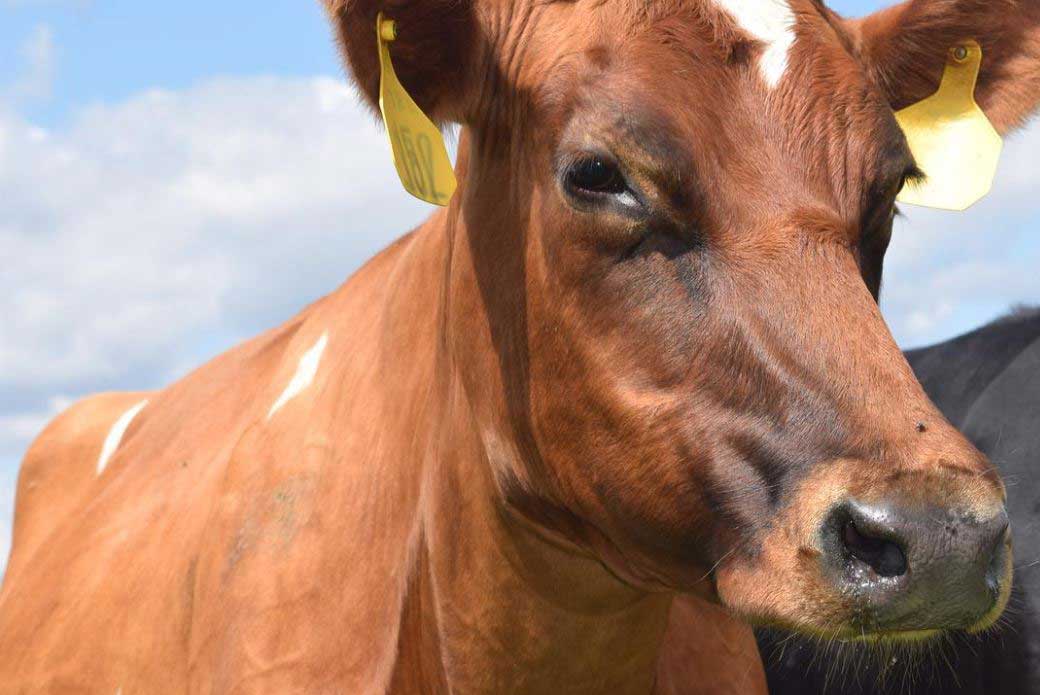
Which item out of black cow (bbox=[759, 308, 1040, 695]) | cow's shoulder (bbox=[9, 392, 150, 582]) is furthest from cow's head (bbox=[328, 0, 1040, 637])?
cow's shoulder (bbox=[9, 392, 150, 582])

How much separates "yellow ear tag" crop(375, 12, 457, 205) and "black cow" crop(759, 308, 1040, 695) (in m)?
2.01

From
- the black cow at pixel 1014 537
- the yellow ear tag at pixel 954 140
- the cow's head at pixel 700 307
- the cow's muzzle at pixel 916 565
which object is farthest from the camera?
the black cow at pixel 1014 537

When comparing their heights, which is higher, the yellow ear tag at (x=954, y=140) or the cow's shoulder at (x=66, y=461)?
the yellow ear tag at (x=954, y=140)

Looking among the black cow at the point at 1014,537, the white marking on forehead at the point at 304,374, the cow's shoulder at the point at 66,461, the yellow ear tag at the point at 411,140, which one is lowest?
the black cow at the point at 1014,537

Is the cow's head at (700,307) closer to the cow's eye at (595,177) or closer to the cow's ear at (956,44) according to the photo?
the cow's eye at (595,177)

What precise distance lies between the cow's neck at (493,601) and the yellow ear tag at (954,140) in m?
1.45

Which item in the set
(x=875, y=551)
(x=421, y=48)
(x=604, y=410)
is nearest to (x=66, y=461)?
(x=421, y=48)

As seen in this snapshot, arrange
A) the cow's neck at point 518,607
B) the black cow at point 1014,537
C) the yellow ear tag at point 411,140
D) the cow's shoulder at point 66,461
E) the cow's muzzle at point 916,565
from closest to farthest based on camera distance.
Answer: the cow's muzzle at point 916,565 → the yellow ear tag at point 411,140 → the cow's neck at point 518,607 → the black cow at point 1014,537 → the cow's shoulder at point 66,461

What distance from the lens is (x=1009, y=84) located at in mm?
4680

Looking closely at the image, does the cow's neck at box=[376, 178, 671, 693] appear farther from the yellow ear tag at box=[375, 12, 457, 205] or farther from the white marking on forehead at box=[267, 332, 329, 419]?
the white marking on forehead at box=[267, 332, 329, 419]

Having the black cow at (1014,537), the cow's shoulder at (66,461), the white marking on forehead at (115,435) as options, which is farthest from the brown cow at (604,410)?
the cow's shoulder at (66,461)

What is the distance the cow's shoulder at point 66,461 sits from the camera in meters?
6.67

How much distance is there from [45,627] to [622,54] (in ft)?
11.0

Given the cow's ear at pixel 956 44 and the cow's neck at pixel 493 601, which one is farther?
the cow's ear at pixel 956 44
